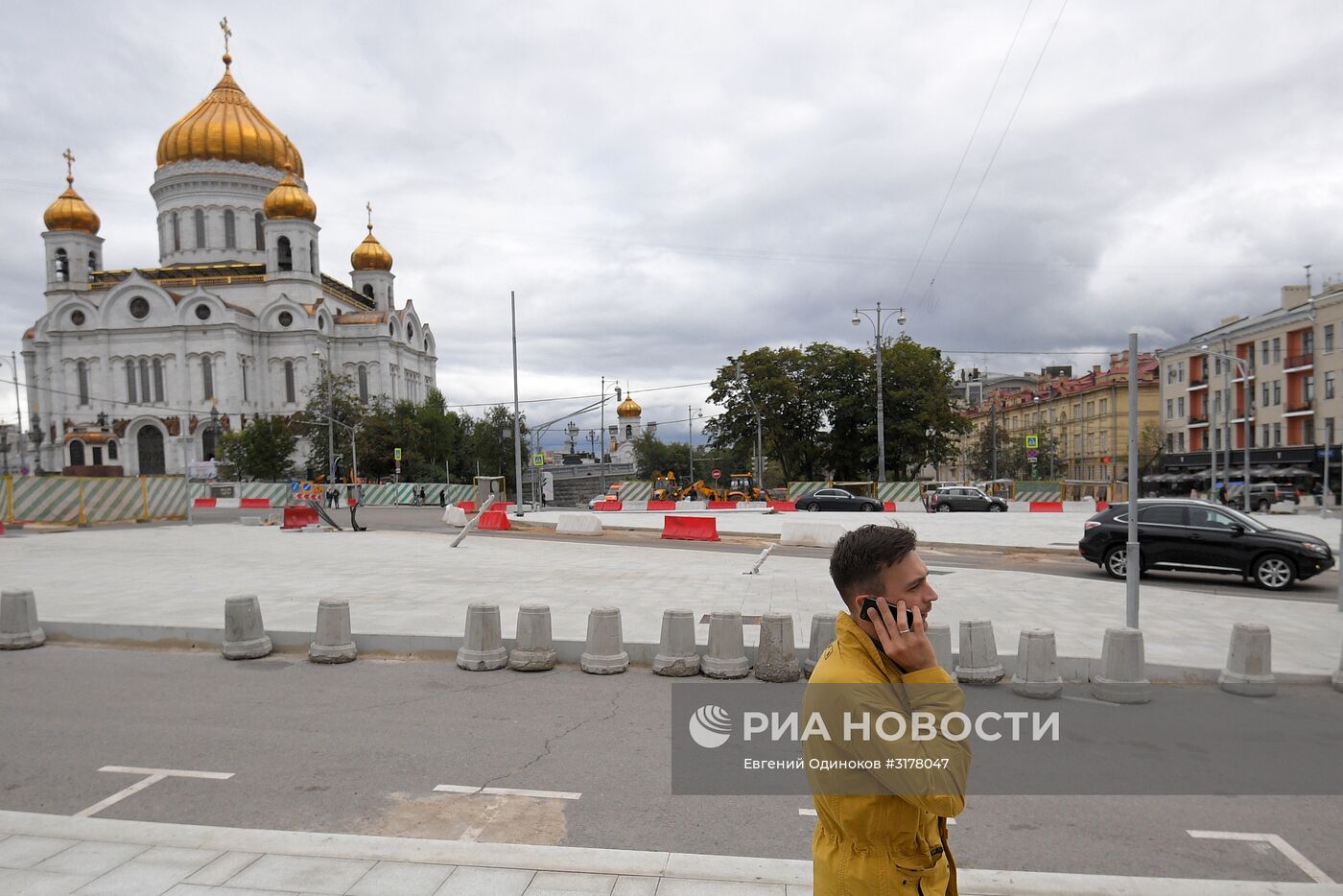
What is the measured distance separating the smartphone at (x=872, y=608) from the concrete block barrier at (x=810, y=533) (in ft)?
67.5

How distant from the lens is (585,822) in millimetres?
5242

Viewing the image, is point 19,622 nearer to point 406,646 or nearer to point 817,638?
point 406,646

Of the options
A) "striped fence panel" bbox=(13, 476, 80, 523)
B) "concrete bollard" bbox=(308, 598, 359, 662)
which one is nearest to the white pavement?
"concrete bollard" bbox=(308, 598, 359, 662)

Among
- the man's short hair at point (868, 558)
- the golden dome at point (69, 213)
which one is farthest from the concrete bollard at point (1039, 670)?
the golden dome at point (69, 213)

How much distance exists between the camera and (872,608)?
7.75 feet

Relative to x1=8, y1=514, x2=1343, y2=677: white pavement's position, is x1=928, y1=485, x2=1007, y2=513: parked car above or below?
below

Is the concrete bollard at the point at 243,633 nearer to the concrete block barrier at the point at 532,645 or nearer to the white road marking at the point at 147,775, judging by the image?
the concrete block barrier at the point at 532,645

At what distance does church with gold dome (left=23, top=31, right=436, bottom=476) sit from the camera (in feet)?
247

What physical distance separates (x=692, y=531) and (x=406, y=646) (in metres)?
15.2

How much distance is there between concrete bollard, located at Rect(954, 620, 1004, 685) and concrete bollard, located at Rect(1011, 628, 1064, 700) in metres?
0.30

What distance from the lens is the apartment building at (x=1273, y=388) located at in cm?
5134

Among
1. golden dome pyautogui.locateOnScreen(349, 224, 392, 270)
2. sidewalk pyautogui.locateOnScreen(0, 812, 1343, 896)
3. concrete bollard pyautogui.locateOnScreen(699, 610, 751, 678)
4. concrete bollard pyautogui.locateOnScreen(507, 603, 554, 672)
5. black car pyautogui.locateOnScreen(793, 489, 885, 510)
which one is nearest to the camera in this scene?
sidewalk pyautogui.locateOnScreen(0, 812, 1343, 896)

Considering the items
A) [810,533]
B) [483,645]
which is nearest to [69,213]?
[810,533]

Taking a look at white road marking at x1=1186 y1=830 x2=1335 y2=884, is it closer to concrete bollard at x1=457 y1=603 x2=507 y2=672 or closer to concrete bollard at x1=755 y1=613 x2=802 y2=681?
concrete bollard at x1=755 y1=613 x2=802 y2=681
